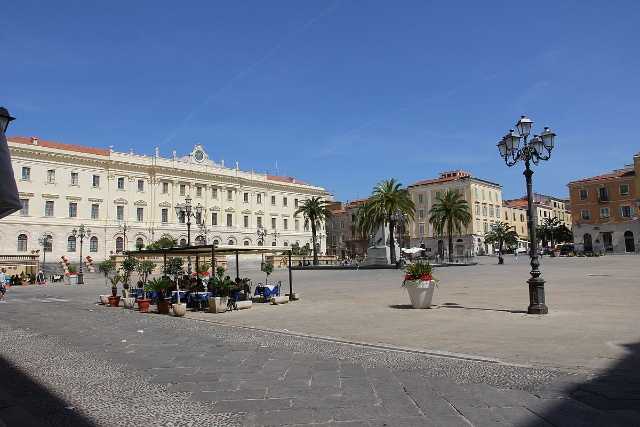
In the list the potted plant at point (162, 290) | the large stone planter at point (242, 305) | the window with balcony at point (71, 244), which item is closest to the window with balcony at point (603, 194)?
the large stone planter at point (242, 305)

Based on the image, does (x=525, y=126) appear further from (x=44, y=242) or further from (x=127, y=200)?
(x=127, y=200)

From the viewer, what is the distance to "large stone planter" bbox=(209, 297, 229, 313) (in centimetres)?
1468

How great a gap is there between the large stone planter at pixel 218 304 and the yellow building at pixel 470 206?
228ft

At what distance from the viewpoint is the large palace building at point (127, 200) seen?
57750 mm

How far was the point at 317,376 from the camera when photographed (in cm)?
606

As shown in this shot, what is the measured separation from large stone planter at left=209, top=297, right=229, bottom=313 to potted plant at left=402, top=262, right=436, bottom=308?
5.74m

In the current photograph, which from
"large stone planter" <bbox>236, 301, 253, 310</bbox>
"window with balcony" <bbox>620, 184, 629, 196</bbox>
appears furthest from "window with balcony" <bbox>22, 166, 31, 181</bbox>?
"window with balcony" <bbox>620, 184, 629, 196</bbox>

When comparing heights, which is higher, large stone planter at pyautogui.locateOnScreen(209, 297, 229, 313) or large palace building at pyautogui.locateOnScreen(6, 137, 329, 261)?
large palace building at pyautogui.locateOnScreen(6, 137, 329, 261)

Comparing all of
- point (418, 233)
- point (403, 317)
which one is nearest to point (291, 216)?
point (418, 233)

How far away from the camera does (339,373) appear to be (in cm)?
622

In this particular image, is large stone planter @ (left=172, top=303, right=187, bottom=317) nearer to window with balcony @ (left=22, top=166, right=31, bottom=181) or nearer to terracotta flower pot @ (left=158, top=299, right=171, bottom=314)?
terracotta flower pot @ (left=158, top=299, right=171, bottom=314)

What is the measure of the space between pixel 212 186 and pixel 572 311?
68769 millimetres

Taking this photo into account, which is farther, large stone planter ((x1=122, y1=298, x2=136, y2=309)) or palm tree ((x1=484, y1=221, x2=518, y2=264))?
palm tree ((x1=484, y1=221, x2=518, y2=264))

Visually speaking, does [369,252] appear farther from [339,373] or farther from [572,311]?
[339,373]
